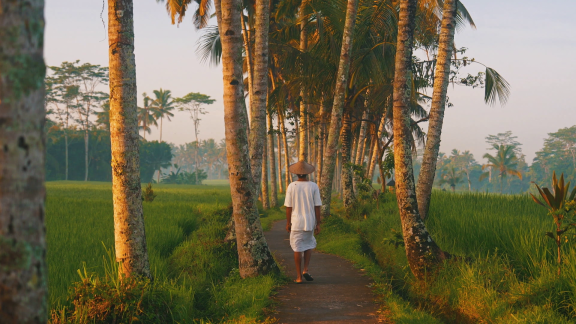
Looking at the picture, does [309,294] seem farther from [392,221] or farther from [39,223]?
[392,221]

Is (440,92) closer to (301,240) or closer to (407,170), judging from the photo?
(407,170)

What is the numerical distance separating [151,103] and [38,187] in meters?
81.8

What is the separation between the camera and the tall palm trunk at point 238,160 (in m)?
7.92

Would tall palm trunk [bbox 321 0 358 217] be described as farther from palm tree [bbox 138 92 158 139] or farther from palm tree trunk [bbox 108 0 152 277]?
palm tree [bbox 138 92 158 139]

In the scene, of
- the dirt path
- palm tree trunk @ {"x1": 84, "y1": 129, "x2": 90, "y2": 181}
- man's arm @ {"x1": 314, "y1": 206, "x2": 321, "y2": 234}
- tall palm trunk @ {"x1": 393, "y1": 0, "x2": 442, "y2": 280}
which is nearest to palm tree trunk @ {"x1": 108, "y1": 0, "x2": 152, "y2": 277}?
the dirt path

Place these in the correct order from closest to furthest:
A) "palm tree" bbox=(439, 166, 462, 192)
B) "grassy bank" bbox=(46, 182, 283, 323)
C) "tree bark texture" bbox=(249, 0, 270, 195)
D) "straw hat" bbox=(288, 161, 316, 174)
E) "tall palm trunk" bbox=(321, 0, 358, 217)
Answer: "grassy bank" bbox=(46, 182, 283, 323) < "straw hat" bbox=(288, 161, 316, 174) < "tree bark texture" bbox=(249, 0, 270, 195) < "tall palm trunk" bbox=(321, 0, 358, 217) < "palm tree" bbox=(439, 166, 462, 192)

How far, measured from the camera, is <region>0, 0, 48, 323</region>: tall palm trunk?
254cm

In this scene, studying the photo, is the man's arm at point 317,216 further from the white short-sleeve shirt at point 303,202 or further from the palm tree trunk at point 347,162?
the palm tree trunk at point 347,162

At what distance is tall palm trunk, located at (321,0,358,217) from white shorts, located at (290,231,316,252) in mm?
7144

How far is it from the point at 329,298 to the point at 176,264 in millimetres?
3618

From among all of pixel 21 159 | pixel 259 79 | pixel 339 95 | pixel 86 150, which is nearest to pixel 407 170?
pixel 259 79

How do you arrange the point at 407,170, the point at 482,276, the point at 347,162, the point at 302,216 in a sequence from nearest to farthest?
the point at 482,276 < the point at 302,216 < the point at 407,170 < the point at 347,162

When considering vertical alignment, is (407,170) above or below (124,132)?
below

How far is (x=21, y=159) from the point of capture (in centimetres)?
255
